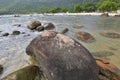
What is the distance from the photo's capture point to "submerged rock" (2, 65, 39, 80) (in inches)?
331

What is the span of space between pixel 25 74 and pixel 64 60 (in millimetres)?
1643

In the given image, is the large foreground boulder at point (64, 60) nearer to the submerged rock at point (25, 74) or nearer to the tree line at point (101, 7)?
the submerged rock at point (25, 74)

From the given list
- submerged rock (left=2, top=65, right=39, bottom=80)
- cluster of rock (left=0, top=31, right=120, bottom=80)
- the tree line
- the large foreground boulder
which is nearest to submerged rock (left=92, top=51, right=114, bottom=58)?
cluster of rock (left=0, top=31, right=120, bottom=80)

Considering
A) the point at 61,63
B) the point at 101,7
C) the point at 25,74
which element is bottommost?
the point at 101,7

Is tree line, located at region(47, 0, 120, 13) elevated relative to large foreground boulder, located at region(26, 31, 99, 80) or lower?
lower

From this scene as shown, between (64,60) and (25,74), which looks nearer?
(64,60)

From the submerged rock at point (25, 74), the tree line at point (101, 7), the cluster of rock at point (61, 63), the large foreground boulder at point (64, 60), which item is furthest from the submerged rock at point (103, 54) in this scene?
the tree line at point (101, 7)

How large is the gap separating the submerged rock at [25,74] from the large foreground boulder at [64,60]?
398 mm

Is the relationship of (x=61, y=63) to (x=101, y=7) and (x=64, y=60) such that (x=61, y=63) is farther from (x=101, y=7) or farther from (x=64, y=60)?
(x=101, y=7)

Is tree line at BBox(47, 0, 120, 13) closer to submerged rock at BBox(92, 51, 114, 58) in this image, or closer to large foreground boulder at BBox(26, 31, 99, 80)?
submerged rock at BBox(92, 51, 114, 58)

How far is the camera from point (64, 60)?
815 centimetres

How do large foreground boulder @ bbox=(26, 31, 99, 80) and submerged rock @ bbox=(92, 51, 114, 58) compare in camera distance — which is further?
submerged rock @ bbox=(92, 51, 114, 58)

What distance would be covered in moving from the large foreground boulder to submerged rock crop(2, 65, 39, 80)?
398mm

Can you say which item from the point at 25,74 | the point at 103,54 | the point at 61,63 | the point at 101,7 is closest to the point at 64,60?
the point at 61,63
